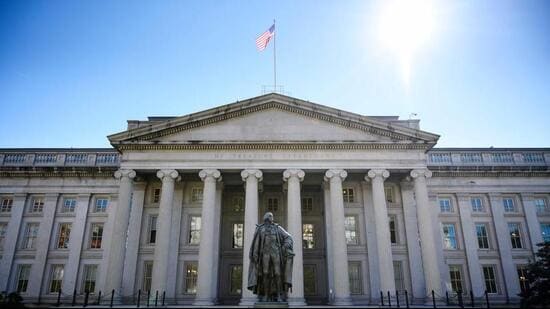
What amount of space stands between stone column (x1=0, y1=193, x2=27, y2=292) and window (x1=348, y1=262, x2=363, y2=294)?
2655 centimetres

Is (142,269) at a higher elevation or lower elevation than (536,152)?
lower

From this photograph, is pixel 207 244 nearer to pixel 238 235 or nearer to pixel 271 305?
pixel 238 235

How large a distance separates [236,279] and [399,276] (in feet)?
40.9

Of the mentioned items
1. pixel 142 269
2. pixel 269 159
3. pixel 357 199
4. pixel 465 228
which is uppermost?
pixel 269 159

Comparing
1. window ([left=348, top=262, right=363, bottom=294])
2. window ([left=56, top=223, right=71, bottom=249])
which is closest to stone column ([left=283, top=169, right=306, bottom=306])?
window ([left=348, top=262, right=363, bottom=294])

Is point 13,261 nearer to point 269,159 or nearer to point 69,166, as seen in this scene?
point 69,166

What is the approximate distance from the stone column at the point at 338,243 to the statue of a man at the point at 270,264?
45.5ft

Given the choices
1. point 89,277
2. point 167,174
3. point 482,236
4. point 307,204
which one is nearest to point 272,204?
point 307,204

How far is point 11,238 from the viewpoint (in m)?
34.4

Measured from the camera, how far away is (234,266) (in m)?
33.3

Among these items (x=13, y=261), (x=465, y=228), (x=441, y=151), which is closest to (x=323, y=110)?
(x=441, y=151)

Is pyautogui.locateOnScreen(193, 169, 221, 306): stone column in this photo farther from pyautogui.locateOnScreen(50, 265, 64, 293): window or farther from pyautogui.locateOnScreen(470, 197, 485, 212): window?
pyautogui.locateOnScreen(470, 197, 485, 212): window

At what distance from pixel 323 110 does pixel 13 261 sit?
27400 millimetres

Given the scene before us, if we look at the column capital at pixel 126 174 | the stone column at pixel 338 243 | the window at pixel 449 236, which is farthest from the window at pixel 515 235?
the column capital at pixel 126 174
